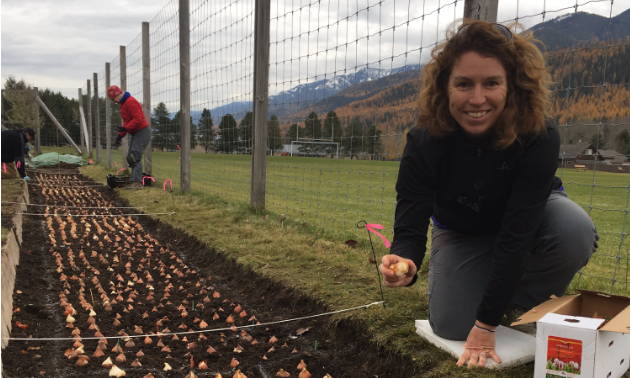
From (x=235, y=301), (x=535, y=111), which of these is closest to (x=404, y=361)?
(x=535, y=111)

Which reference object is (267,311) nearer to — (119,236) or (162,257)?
(162,257)

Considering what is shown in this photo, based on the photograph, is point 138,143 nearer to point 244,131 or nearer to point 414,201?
point 244,131

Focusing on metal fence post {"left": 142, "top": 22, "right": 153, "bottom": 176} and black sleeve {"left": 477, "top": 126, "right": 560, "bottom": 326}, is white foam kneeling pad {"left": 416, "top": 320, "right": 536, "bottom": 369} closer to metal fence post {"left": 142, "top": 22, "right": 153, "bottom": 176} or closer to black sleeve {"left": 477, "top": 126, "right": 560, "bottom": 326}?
black sleeve {"left": 477, "top": 126, "right": 560, "bottom": 326}

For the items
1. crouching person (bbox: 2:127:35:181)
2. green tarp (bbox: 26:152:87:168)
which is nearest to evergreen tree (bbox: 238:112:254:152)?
crouching person (bbox: 2:127:35:181)

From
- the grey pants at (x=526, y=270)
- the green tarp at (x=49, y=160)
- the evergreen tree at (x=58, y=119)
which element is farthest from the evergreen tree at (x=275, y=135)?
the evergreen tree at (x=58, y=119)

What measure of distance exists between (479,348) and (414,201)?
65cm

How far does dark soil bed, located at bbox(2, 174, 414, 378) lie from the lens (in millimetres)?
2184

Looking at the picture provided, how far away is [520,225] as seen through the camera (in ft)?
5.75

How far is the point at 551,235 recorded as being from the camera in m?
1.97

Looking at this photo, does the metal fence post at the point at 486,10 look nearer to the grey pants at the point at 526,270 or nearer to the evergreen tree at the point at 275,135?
the grey pants at the point at 526,270

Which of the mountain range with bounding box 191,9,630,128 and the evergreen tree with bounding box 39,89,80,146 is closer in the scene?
the mountain range with bounding box 191,9,630,128

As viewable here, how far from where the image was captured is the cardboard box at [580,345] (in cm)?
148

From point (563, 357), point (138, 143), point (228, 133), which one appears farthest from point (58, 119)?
point (563, 357)

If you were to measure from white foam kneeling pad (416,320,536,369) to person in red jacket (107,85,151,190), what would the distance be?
697cm
